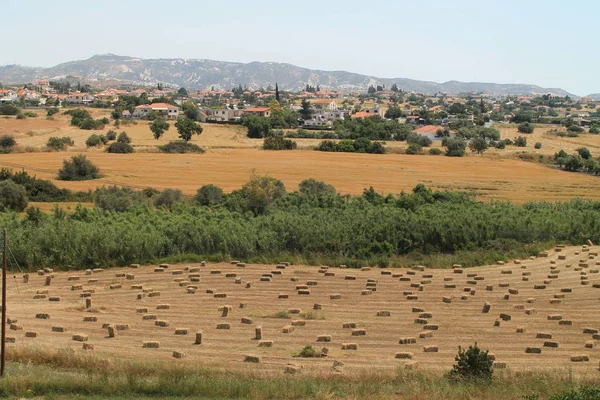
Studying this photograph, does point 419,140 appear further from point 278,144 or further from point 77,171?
point 77,171

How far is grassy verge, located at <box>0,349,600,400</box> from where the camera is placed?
11.9 m

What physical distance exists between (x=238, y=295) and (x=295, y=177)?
28760mm

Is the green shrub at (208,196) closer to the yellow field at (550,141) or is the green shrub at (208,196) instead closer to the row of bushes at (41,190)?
the row of bushes at (41,190)

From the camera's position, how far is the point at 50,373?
42.8 feet

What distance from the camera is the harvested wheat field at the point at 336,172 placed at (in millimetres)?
45781

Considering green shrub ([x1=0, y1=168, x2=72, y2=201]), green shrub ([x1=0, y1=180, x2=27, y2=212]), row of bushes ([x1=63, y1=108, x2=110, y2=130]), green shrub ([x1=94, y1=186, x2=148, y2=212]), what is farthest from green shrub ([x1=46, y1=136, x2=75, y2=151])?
green shrub ([x1=94, y1=186, x2=148, y2=212])

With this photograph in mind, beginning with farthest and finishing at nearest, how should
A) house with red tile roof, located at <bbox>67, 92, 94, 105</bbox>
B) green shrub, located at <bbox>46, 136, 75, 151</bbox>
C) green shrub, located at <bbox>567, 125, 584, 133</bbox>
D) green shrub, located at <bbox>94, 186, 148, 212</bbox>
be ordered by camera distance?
house with red tile roof, located at <bbox>67, 92, 94, 105</bbox>
green shrub, located at <bbox>567, 125, 584, 133</bbox>
green shrub, located at <bbox>46, 136, 75, 151</bbox>
green shrub, located at <bbox>94, 186, 148, 212</bbox>

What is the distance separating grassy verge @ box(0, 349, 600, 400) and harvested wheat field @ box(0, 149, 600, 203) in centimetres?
2806

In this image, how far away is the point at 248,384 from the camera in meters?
12.4

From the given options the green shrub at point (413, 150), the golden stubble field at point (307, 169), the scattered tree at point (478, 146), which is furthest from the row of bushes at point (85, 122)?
the scattered tree at point (478, 146)

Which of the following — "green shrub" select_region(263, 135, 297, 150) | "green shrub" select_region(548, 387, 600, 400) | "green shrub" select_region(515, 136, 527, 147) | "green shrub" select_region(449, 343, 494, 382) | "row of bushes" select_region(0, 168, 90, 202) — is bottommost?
"row of bushes" select_region(0, 168, 90, 202)

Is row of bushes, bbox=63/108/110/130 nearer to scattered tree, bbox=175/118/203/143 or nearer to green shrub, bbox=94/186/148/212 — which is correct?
scattered tree, bbox=175/118/203/143

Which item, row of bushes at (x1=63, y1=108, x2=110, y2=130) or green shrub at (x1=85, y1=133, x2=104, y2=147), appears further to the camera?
row of bushes at (x1=63, y1=108, x2=110, y2=130)

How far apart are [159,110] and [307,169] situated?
61.2m
